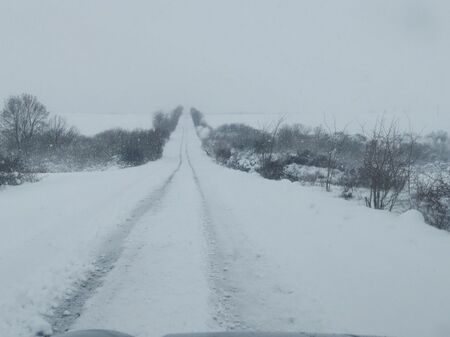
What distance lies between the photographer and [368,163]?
32.2ft

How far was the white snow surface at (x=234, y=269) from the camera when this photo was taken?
160 inches

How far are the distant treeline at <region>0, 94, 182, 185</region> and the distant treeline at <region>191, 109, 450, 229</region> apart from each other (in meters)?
7.37

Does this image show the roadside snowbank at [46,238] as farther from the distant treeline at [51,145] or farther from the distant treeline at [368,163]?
the distant treeline at [368,163]

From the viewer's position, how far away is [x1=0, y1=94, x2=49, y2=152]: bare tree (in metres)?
39.3

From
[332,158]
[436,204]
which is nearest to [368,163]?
[436,204]

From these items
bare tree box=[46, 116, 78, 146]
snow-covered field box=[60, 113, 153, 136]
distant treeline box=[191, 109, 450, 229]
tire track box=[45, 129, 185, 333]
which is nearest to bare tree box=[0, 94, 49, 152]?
bare tree box=[46, 116, 78, 146]

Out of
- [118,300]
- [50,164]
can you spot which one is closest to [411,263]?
[118,300]

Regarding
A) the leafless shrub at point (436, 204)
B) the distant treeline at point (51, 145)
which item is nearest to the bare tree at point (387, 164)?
the leafless shrub at point (436, 204)

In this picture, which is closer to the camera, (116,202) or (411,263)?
(411,263)

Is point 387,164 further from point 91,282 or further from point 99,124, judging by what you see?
point 99,124

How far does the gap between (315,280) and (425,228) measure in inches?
122

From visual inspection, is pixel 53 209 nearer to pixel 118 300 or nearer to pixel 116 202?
pixel 116 202

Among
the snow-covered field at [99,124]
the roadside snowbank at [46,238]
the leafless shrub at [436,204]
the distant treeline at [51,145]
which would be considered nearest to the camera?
the roadside snowbank at [46,238]

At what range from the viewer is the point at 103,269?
213 inches
